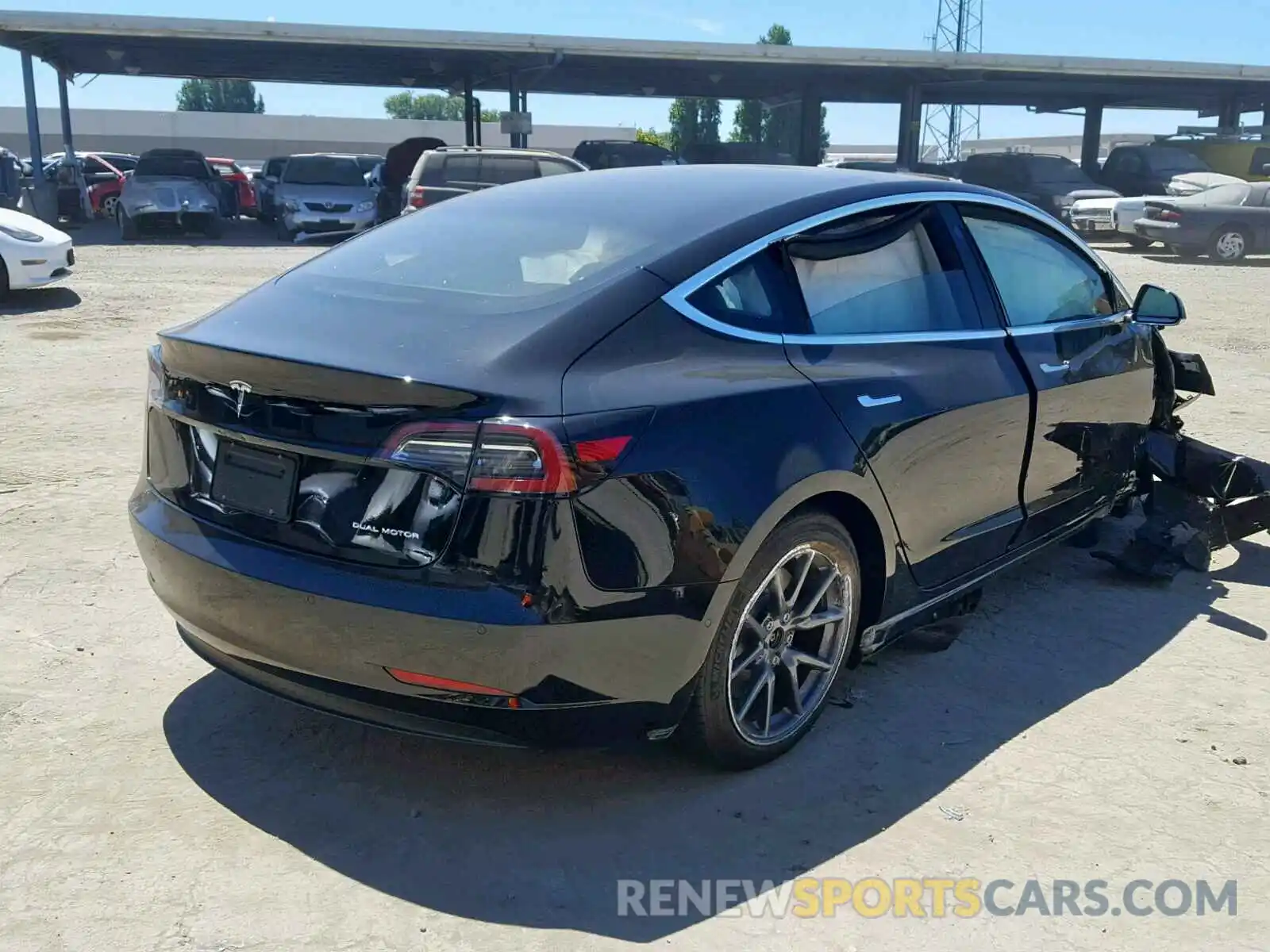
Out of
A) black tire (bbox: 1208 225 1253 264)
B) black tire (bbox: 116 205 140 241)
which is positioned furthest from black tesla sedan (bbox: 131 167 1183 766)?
black tire (bbox: 116 205 140 241)

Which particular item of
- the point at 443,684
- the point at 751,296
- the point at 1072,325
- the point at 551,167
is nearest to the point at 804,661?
the point at 751,296

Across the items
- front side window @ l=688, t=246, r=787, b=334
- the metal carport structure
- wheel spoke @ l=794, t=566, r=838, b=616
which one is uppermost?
the metal carport structure

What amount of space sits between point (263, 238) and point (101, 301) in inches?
430

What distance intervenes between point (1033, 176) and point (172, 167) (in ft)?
60.0

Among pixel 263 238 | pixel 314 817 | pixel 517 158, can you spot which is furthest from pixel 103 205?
pixel 314 817

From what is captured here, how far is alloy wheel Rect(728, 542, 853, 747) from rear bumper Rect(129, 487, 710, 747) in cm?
32

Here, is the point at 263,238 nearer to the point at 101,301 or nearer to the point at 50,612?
the point at 101,301

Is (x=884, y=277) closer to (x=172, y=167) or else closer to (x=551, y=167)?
(x=551, y=167)

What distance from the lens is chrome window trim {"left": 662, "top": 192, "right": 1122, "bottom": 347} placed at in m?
3.13

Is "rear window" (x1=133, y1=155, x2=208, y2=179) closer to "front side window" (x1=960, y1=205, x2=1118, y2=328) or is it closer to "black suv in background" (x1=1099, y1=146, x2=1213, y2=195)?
"black suv in background" (x1=1099, y1=146, x2=1213, y2=195)

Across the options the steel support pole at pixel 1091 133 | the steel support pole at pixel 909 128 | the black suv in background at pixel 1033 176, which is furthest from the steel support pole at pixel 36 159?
the steel support pole at pixel 1091 133

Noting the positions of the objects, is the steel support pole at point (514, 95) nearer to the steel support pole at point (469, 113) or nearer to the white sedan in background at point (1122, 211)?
the steel support pole at point (469, 113)

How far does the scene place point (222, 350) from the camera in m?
3.00

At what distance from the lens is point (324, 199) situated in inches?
855
